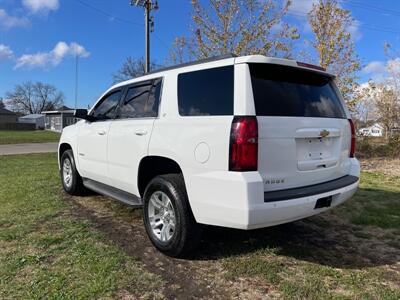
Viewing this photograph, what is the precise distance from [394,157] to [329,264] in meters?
12.1

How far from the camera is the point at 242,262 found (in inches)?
143

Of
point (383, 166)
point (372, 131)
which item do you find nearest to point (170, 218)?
point (383, 166)

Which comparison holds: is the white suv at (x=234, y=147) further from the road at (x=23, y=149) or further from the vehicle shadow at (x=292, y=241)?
the road at (x=23, y=149)

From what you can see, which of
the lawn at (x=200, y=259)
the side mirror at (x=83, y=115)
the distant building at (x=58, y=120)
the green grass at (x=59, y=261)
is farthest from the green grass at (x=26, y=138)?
the lawn at (x=200, y=259)

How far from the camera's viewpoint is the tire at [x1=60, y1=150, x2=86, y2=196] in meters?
6.23

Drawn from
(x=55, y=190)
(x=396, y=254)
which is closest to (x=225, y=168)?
(x=396, y=254)

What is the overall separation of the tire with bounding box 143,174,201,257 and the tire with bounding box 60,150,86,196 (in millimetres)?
2649

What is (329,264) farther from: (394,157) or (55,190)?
(394,157)

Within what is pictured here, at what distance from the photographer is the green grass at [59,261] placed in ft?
10.1

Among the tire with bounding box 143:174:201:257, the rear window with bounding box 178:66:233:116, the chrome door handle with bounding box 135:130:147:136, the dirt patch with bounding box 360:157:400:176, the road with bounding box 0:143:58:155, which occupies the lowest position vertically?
the road with bounding box 0:143:58:155

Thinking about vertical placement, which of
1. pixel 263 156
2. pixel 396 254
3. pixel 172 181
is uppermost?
pixel 263 156

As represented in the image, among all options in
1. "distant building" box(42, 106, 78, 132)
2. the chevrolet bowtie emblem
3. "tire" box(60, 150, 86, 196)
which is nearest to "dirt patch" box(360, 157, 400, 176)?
the chevrolet bowtie emblem

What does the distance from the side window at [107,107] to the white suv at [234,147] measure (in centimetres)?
66

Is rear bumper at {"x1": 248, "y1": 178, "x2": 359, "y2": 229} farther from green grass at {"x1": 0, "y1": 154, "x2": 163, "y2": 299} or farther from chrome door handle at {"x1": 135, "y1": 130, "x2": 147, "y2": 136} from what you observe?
chrome door handle at {"x1": 135, "y1": 130, "x2": 147, "y2": 136}
